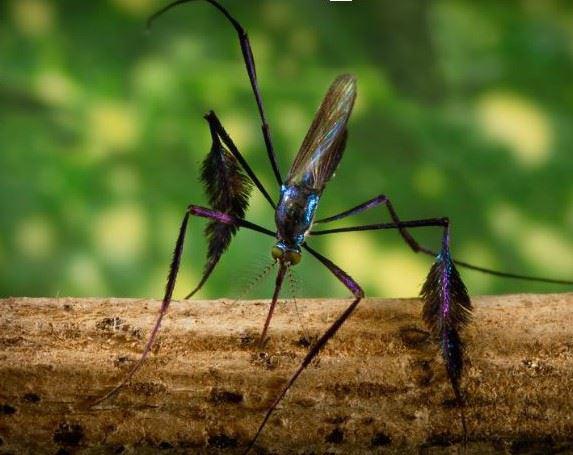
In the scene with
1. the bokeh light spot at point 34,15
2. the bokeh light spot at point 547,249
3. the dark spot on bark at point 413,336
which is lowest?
the dark spot on bark at point 413,336

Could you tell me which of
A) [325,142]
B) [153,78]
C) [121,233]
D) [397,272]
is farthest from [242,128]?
[325,142]

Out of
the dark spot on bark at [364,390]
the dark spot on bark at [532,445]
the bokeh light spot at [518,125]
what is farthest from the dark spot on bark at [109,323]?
the bokeh light spot at [518,125]

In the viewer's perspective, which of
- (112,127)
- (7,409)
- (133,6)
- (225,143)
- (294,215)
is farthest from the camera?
(133,6)

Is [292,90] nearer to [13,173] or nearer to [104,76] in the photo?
[104,76]

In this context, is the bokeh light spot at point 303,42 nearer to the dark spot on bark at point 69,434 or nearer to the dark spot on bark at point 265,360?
the dark spot on bark at point 265,360

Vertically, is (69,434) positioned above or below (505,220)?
below

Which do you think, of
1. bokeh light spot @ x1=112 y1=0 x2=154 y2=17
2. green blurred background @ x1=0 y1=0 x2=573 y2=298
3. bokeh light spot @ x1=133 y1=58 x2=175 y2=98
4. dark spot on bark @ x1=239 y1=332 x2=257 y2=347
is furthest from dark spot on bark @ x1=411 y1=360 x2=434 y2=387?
bokeh light spot @ x1=112 y1=0 x2=154 y2=17

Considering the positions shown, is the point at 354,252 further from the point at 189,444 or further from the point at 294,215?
the point at 189,444

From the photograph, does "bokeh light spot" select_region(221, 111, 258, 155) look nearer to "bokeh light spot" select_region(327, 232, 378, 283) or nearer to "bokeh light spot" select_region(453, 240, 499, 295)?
"bokeh light spot" select_region(327, 232, 378, 283)
